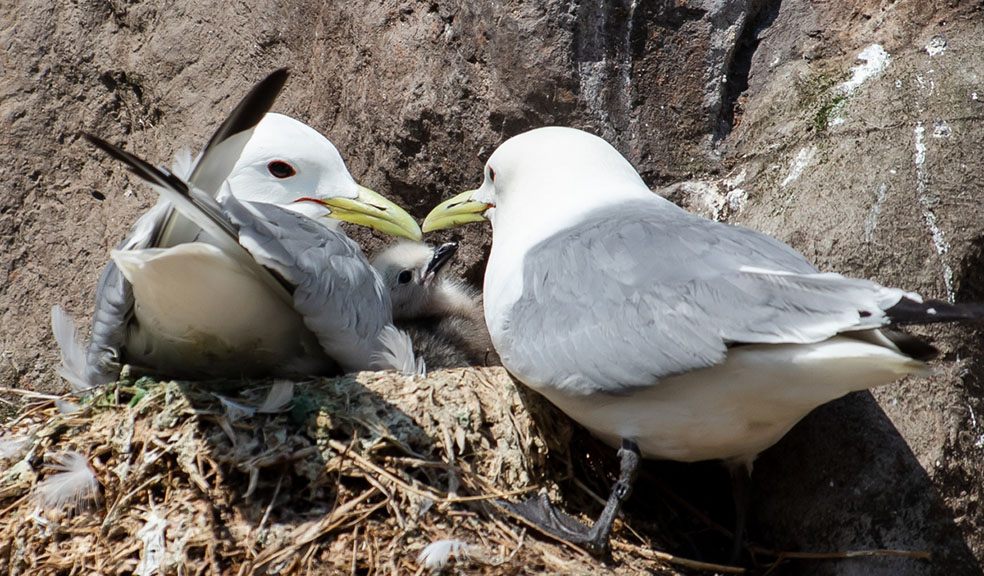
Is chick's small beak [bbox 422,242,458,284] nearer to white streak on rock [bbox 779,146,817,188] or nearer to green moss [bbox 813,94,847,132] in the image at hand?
white streak on rock [bbox 779,146,817,188]

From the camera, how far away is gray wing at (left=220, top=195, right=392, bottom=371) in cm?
327

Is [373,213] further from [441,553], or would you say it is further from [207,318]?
[441,553]

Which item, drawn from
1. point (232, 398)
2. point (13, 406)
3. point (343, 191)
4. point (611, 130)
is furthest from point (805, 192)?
point (13, 406)

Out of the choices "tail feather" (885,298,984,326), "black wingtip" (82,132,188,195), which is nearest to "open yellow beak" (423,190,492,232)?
"black wingtip" (82,132,188,195)

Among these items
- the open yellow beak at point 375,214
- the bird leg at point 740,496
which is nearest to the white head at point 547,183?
the open yellow beak at point 375,214

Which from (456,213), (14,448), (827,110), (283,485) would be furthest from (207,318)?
Answer: (827,110)

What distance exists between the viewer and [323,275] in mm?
3484

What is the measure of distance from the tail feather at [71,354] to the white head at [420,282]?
3.71 ft

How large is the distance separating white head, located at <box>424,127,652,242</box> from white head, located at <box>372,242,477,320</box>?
0.40 metres

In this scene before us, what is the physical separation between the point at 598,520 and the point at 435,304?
1.41 metres

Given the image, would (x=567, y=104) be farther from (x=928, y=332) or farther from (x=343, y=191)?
(x=928, y=332)

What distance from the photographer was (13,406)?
4.09m

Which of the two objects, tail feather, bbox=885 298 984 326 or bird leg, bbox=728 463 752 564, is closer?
tail feather, bbox=885 298 984 326

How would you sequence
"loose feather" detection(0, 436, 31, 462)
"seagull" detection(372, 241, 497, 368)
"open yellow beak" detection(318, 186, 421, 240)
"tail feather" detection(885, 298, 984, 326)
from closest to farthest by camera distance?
"tail feather" detection(885, 298, 984, 326), "loose feather" detection(0, 436, 31, 462), "open yellow beak" detection(318, 186, 421, 240), "seagull" detection(372, 241, 497, 368)
